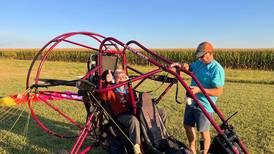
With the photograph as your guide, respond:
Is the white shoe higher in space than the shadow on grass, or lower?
higher

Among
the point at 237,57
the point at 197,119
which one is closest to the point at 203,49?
the point at 197,119

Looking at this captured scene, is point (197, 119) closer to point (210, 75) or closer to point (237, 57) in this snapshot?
point (210, 75)

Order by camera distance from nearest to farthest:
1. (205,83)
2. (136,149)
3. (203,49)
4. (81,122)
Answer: (136,149)
(203,49)
(205,83)
(81,122)

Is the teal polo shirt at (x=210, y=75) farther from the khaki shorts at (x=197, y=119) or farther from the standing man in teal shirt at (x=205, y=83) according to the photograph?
the khaki shorts at (x=197, y=119)

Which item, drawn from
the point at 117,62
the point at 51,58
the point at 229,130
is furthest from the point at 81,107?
the point at 51,58

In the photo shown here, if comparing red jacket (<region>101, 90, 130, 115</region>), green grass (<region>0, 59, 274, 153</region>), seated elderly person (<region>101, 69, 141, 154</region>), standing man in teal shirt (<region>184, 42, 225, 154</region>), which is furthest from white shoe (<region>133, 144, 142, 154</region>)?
green grass (<region>0, 59, 274, 153</region>)

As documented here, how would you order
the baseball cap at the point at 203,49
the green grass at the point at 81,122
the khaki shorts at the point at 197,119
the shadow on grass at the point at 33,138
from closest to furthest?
the baseball cap at the point at 203,49, the khaki shorts at the point at 197,119, the shadow on grass at the point at 33,138, the green grass at the point at 81,122

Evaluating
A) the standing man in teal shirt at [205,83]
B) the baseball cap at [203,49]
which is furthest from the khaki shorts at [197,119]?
the baseball cap at [203,49]

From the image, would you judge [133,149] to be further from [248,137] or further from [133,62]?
[133,62]

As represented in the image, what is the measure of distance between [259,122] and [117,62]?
3.88 m

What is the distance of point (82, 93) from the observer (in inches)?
153

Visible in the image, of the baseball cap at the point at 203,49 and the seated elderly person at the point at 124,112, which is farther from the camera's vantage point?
the baseball cap at the point at 203,49

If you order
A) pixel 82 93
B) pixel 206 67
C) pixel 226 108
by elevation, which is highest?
pixel 206 67

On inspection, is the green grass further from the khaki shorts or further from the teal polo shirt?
the teal polo shirt
